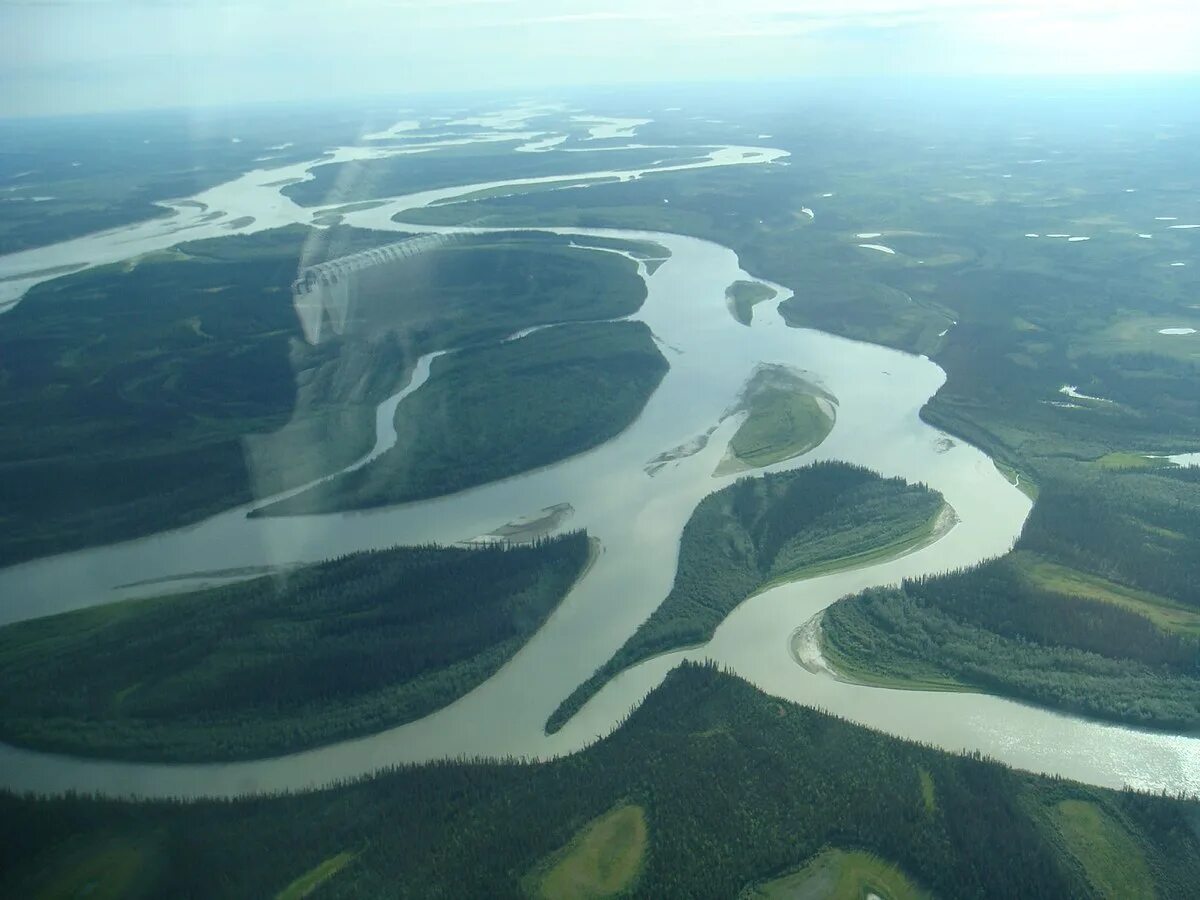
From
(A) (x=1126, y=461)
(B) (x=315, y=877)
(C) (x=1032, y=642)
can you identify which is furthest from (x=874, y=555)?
(B) (x=315, y=877)

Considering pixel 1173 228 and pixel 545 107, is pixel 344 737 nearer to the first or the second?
pixel 1173 228

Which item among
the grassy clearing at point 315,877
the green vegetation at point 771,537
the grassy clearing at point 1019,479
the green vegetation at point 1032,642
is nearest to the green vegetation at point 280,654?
the green vegetation at point 771,537

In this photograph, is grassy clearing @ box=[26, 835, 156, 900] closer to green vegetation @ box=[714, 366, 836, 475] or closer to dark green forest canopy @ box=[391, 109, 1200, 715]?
dark green forest canopy @ box=[391, 109, 1200, 715]

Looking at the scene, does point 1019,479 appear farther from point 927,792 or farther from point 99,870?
point 99,870

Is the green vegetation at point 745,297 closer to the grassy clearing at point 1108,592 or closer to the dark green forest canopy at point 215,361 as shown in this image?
the dark green forest canopy at point 215,361

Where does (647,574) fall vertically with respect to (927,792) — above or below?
below

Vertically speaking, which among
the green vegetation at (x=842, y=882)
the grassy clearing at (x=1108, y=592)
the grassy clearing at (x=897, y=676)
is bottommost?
the grassy clearing at (x=897, y=676)
